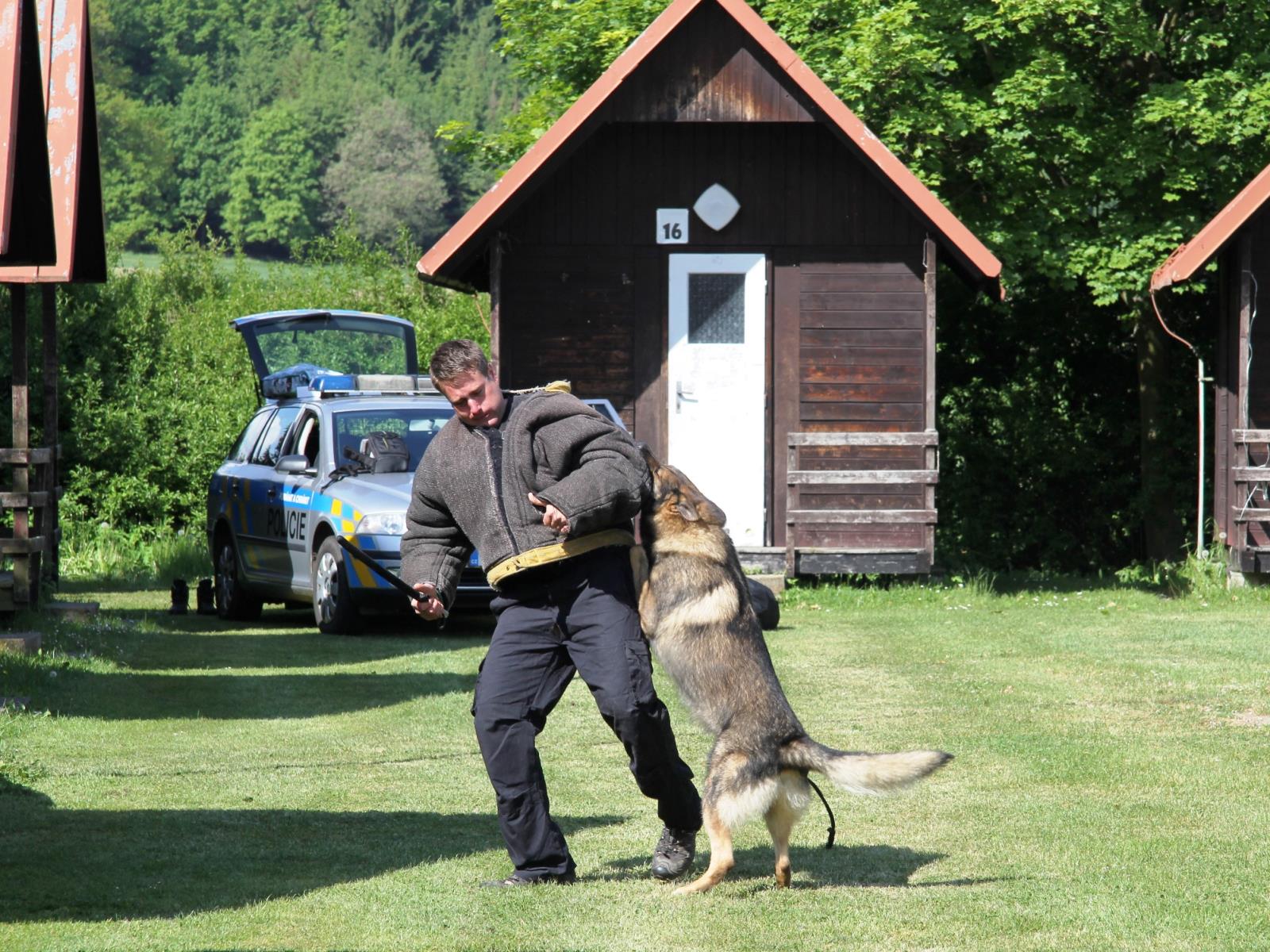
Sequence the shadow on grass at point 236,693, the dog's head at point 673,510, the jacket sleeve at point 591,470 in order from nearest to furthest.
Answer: the jacket sleeve at point 591,470, the dog's head at point 673,510, the shadow on grass at point 236,693

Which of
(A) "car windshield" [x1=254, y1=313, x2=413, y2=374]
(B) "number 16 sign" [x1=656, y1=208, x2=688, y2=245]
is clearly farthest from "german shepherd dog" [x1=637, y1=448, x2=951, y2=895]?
(A) "car windshield" [x1=254, y1=313, x2=413, y2=374]

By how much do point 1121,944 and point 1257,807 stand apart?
2.19 meters

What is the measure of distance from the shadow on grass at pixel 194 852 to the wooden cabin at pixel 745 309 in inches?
379

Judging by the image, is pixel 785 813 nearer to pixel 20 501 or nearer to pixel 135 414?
pixel 20 501

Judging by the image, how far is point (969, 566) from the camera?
20625 mm

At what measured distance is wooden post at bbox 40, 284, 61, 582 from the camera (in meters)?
14.1

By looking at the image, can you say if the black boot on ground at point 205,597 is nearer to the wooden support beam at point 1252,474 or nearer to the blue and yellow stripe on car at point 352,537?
the blue and yellow stripe on car at point 352,537

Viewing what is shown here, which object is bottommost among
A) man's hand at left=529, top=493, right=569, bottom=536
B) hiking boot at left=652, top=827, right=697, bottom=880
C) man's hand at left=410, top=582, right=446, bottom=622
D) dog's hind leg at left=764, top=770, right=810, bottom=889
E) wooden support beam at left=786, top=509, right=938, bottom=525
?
hiking boot at left=652, top=827, right=697, bottom=880

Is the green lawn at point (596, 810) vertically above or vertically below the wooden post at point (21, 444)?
below

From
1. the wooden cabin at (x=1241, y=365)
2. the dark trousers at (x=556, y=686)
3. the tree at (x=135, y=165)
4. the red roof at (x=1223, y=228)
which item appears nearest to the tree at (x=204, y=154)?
the tree at (x=135, y=165)

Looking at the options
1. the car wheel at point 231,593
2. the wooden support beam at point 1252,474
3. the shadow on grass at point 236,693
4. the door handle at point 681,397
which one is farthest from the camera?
the door handle at point 681,397

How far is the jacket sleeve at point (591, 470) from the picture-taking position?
5.91m

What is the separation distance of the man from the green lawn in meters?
0.29

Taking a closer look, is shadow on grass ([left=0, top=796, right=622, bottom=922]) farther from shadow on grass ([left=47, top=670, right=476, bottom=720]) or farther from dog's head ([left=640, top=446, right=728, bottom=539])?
shadow on grass ([left=47, top=670, right=476, bottom=720])
